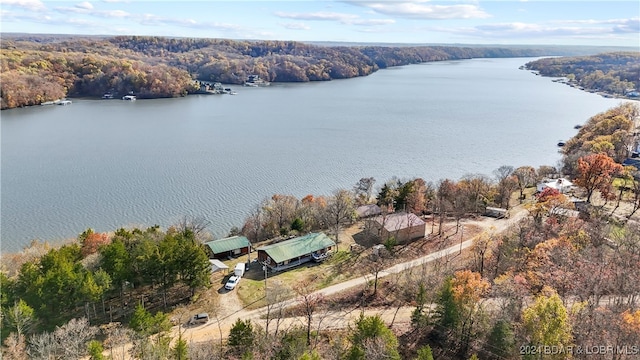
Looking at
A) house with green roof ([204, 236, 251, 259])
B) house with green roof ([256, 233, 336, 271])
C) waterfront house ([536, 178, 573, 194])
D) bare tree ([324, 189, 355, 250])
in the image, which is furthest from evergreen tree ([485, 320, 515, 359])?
waterfront house ([536, 178, 573, 194])

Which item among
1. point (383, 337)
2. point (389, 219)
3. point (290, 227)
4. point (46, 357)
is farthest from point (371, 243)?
point (46, 357)

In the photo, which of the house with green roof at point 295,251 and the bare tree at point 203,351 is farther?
the house with green roof at point 295,251

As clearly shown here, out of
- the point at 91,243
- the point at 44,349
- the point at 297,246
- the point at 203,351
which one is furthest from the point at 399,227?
the point at 44,349

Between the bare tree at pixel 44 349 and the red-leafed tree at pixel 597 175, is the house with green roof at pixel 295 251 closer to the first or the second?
the bare tree at pixel 44 349

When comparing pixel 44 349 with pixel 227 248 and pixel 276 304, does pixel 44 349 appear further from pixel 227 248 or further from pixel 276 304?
pixel 227 248

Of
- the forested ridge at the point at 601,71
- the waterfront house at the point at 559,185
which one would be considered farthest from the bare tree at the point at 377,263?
the forested ridge at the point at 601,71

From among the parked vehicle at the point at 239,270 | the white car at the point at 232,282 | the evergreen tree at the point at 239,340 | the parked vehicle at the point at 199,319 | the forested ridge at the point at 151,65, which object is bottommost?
the parked vehicle at the point at 199,319

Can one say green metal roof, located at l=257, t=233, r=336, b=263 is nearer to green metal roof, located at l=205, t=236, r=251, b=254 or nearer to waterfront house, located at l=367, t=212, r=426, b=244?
green metal roof, located at l=205, t=236, r=251, b=254
